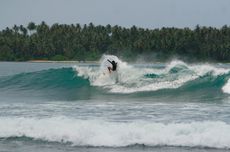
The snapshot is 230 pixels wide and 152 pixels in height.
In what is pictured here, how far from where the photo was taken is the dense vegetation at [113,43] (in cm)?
12888

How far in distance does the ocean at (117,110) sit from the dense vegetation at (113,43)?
92782mm

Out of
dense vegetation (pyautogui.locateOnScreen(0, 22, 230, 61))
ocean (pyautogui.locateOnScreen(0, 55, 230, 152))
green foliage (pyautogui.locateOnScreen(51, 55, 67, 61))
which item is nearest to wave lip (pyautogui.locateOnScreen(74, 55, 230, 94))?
ocean (pyautogui.locateOnScreen(0, 55, 230, 152))

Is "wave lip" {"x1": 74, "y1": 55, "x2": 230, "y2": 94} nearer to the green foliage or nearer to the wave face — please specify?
the wave face

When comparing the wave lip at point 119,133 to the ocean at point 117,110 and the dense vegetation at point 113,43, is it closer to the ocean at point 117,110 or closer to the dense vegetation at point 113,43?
the ocean at point 117,110

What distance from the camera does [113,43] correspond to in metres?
136

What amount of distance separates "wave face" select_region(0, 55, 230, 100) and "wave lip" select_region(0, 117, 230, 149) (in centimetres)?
1087

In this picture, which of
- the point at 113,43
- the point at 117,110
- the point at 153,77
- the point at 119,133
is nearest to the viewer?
the point at 119,133

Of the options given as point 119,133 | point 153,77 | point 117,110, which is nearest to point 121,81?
point 153,77

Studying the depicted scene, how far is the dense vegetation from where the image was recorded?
423 ft

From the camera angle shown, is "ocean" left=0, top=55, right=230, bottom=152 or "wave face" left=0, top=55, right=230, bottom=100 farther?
"wave face" left=0, top=55, right=230, bottom=100

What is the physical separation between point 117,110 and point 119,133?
19.3ft

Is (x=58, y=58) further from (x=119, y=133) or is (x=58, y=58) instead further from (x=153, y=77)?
(x=119, y=133)

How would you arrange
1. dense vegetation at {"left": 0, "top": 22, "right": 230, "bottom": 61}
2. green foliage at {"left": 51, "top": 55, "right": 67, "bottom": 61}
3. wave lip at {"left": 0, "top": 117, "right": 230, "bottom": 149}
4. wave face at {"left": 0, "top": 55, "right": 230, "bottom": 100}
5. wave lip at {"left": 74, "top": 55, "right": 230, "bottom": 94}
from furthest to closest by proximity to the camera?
1. green foliage at {"left": 51, "top": 55, "right": 67, "bottom": 61}
2. dense vegetation at {"left": 0, "top": 22, "right": 230, "bottom": 61}
3. wave lip at {"left": 74, "top": 55, "right": 230, "bottom": 94}
4. wave face at {"left": 0, "top": 55, "right": 230, "bottom": 100}
5. wave lip at {"left": 0, "top": 117, "right": 230, "bottom": 149}

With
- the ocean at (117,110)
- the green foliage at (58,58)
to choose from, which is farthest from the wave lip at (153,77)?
the green foliage at (58,58)
